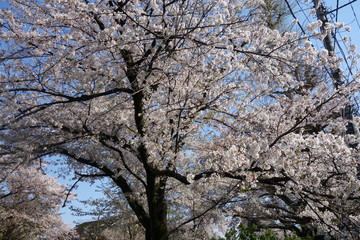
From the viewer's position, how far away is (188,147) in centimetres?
733

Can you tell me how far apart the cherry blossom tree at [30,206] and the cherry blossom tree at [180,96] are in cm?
807

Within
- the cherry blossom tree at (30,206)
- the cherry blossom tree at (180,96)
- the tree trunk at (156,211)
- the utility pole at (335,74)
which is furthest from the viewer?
the cherry blossom tree at (30,206)

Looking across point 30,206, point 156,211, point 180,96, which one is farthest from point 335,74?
point 30,206

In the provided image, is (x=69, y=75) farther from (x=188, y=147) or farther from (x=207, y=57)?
(x=188, y=147)

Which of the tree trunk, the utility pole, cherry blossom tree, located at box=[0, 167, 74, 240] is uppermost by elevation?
cherry blossom tree, located at box=[0, 167, 74, 240]

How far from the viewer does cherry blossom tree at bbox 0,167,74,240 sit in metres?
14.3

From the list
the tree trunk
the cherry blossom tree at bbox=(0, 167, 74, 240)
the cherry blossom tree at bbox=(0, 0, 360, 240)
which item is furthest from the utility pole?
the cherry blossom tree at bbox=(0, 167, 74, 240)

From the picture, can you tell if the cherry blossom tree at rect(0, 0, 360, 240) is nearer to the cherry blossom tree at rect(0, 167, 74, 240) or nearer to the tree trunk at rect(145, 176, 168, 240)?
the tree trunk at rect(145, 176, 168, 240)

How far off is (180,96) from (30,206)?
13.1 m

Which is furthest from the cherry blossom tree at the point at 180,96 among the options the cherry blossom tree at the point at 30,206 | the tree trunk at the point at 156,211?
the cherry blossom tree at the point at 30,206

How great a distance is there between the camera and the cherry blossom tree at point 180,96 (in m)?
4.20

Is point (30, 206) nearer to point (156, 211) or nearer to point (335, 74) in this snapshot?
point (156, 211)

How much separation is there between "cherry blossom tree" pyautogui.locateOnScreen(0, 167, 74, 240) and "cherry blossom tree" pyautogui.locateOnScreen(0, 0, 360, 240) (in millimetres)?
8070

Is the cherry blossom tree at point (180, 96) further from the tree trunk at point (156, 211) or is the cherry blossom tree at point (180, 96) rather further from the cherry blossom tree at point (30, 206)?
the cherry blossom tree at point (30, 206)
